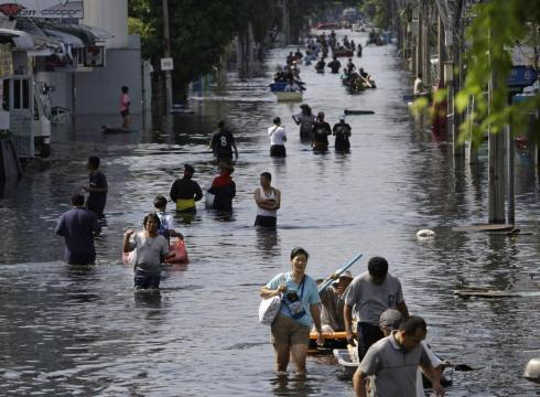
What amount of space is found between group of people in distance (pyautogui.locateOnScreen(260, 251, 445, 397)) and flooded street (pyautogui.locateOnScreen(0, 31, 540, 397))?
22.0 inches

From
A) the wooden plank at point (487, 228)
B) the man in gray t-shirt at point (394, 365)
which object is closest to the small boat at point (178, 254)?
the wooden plank at point (487, 228)

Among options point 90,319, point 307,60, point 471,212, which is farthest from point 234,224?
point 307,60

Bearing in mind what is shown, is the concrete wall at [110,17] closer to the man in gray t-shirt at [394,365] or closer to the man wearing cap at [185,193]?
the man wearing cap at [185,193]

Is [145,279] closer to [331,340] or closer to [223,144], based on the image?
[331,340]

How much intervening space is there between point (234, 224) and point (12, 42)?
556 inches

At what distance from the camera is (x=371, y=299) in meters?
13.2

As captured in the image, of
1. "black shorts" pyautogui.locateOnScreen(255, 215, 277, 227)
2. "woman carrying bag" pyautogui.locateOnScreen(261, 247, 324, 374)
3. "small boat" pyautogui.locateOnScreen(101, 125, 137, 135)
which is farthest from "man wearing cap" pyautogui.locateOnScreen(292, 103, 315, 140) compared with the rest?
"woman carrying bag" pyautogui.locateOnScreen(261, 247, 324, 374)

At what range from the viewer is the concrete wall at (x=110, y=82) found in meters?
66.7

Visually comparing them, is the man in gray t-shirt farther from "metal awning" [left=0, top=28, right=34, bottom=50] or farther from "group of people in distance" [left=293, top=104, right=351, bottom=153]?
"group of people in distance" [left=293, top=104, right=351, bottom=153]

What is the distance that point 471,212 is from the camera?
99.5 ft

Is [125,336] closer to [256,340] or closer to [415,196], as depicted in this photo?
[256,340]

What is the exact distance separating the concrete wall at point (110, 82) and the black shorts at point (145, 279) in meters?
46.7

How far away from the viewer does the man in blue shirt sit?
852 inches

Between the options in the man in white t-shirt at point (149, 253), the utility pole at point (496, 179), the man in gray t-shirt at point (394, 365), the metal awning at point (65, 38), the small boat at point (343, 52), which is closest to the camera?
the man in gray t-shirt at point (394, 365)
